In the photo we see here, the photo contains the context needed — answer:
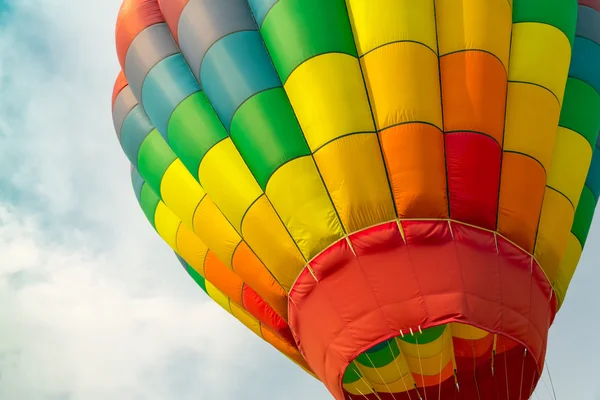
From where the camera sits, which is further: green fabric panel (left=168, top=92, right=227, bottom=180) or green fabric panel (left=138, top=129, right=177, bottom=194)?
green fabric panel (left=138, top=129, right=177, bottom=194)

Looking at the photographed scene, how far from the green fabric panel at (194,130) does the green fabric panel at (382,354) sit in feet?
6.79

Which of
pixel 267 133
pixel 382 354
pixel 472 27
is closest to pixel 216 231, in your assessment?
pixel 267 133

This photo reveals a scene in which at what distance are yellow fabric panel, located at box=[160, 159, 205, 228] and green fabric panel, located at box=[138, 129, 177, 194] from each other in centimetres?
8

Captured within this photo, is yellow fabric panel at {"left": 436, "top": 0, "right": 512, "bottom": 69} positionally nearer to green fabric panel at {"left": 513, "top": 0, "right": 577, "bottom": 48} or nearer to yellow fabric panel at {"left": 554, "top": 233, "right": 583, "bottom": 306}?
green fabric panel at {"left": 513, "top": 0, "right": 577, "bottom": 48}

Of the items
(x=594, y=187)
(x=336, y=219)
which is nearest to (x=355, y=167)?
(x=336, y=219)

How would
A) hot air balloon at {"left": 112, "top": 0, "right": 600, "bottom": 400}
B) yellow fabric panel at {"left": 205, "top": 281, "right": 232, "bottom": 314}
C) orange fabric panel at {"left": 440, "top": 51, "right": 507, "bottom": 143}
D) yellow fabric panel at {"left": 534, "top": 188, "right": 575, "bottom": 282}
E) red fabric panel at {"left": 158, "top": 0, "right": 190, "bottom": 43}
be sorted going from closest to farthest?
hot air balloon at {"left": 112, "top": 0, "right": 600, "bottom": 400} < orange fabric panel at {"left": 440, "top": 51, "right": 507, "bottom": 143} < yellow fabric panel at {"left": 534, "top": 188, "right": 575, "bottom": 282} < red fabric panel at {"left": 158, "top": 0, "right": 190, "bottom": 43} < yellow fabric panel at {"left": 205, "top": 281, "right": 232, "bottom": 314}

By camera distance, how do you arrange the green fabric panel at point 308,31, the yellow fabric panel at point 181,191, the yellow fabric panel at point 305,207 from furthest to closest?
1. the yellow fabric panel at point 181,191
2. the green fabric panel at point 308,31
3. the yellow fabric panel at point 305,207

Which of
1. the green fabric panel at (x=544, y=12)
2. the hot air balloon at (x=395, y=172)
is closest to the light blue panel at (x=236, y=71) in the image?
the hot air balloon at (x=395, y=172)

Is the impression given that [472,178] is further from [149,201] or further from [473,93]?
[149,201]

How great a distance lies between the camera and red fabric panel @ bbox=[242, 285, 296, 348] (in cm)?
620

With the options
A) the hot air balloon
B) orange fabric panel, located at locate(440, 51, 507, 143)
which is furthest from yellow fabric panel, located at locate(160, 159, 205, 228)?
orange fabric panel, located at locate(440, 51, 507, 143)

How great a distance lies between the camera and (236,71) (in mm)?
5781

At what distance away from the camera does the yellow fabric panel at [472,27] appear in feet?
18.3

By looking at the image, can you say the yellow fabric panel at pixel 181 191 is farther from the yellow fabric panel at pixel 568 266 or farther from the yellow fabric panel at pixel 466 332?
the yellow fabric panel at pixel 568 266
